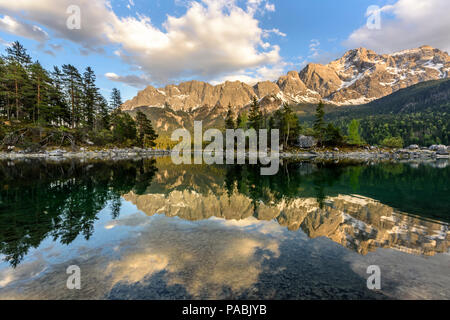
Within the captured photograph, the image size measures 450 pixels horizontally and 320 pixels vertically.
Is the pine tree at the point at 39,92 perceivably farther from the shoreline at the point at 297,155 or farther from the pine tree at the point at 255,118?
the pine tree at the point at 255,118

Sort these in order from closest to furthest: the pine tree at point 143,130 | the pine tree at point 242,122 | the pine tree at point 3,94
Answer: the pine tree at point 3,94, the pine tree at point 143,130, the pine tree at point 242,122

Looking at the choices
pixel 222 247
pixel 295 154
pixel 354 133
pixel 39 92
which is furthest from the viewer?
pixel 354 133

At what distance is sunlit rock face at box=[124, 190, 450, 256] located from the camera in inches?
405

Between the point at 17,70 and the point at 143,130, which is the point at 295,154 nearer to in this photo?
the point at 143,130

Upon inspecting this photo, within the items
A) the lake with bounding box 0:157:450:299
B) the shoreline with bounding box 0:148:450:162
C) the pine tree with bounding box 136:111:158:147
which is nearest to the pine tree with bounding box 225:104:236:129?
the shoreline with bounding box 0:148:450:162

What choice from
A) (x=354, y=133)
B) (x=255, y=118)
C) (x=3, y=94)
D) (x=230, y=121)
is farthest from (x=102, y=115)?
(x=354, y=133)

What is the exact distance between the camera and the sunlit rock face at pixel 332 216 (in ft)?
33.8

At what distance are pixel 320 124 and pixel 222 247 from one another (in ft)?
293

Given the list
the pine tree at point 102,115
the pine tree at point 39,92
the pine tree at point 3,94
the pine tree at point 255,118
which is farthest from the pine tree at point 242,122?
the pine tree at point 3,94

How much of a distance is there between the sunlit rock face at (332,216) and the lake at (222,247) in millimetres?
74

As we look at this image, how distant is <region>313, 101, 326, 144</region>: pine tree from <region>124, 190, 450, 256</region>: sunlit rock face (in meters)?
75.5

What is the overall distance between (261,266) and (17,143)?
90.9 meters

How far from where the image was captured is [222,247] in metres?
9.75
